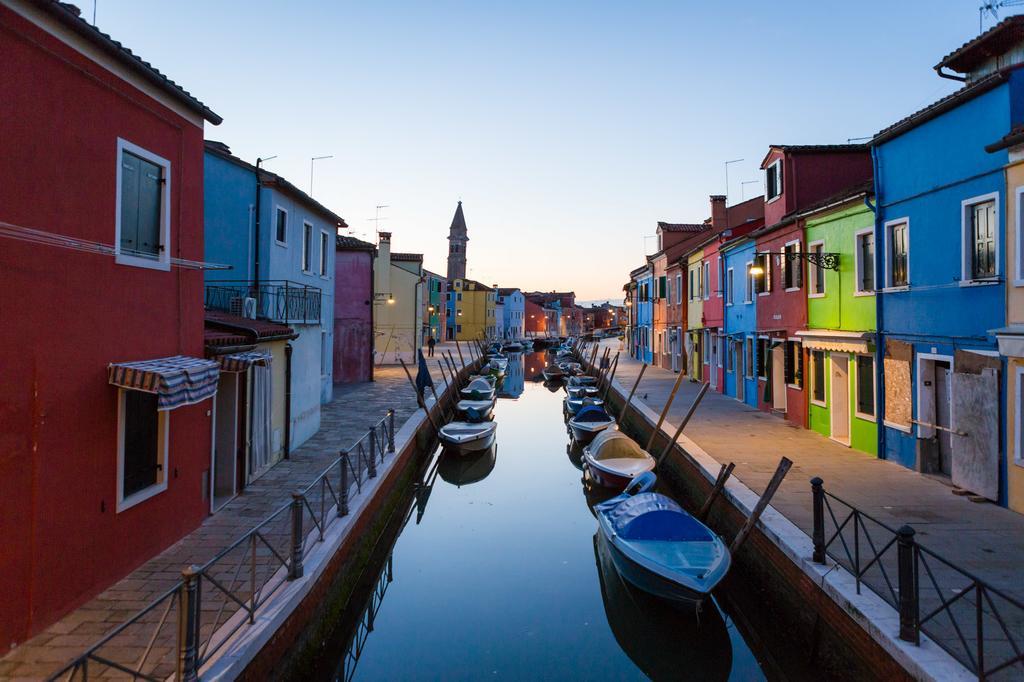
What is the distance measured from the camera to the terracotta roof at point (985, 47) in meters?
10.8

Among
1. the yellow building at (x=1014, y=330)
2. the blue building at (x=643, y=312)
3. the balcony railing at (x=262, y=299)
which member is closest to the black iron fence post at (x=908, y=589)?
the yellow building at (x=1014, y=330)

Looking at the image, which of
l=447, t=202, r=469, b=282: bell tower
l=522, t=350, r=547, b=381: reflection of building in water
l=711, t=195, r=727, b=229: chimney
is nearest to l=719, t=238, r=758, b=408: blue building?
l=711, t=195, r=727, b=229: chimney

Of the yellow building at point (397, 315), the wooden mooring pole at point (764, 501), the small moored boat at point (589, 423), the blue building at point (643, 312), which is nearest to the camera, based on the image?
the wooden mooring pole at point (764, 501)

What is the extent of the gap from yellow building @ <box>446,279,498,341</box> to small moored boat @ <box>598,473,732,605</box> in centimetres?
6674

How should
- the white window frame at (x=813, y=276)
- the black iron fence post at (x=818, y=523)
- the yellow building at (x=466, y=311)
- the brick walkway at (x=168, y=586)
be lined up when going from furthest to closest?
the yellow building at (x=466, y=311) → the white window frame at (x=813, y=276) → the black iron fence post at (x=818, y=523) → the brick walkway at (x=168, y=586)

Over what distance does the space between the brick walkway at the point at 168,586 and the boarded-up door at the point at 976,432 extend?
1082 centimetres

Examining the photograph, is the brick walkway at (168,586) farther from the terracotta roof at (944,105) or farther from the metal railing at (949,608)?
the terracotta roof at (944,105)

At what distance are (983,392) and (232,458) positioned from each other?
41.9 feet

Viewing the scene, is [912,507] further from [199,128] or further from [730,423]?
[199,128]

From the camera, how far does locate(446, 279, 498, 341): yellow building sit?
76.2 m

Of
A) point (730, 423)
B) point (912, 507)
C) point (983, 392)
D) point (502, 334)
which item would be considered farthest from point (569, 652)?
point (502, 334)

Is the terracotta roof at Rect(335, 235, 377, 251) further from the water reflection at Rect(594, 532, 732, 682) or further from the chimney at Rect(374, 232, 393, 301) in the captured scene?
the water reflection at Rect(594, 532, 732, 682)

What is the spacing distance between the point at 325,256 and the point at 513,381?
2820 centimetres

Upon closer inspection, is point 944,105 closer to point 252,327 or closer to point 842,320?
point 842,320
